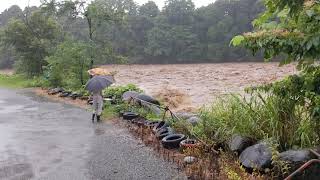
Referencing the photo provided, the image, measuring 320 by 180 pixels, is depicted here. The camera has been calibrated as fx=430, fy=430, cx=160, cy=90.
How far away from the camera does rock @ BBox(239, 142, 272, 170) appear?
5492 mm

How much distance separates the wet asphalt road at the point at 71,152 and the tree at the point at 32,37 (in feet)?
50.4

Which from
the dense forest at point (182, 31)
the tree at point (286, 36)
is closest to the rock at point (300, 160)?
the tree at point (286, 36)

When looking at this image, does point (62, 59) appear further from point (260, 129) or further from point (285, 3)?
point (285, 3)

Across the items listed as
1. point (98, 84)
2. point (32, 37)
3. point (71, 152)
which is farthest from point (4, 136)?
point (32, 37)

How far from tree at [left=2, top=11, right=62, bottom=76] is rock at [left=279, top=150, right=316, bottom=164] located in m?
22.5

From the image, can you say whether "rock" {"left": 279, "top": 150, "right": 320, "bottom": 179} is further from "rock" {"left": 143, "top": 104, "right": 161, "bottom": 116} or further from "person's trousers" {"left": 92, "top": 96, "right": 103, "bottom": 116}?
"person's trousers" {"left": 92, "top": 96, "right": 103, "bottom": 116}

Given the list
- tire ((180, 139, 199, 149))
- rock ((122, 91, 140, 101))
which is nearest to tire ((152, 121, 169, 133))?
tire ((180, 139, 199, 149))

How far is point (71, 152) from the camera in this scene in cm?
748

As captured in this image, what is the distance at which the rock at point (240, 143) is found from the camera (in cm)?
621

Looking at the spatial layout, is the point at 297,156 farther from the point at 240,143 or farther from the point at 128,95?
the point at 128,95

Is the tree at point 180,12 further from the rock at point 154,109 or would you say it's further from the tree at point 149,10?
the rock at point 154,109

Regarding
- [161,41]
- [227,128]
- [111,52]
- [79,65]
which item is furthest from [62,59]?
[161,41]

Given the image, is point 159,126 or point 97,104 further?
point 97,104

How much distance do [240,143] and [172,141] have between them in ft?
5.03
